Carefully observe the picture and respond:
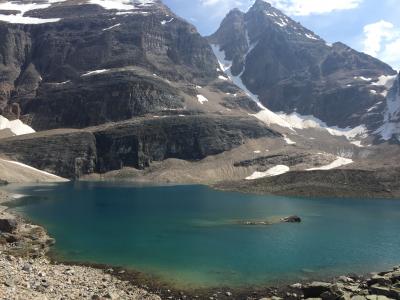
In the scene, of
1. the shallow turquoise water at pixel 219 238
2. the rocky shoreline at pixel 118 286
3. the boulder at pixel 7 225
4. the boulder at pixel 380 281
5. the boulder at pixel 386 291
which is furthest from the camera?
the boulder at pixel 7 225

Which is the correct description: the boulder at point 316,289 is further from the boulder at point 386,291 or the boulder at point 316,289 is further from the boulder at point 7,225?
the boulder at point 7,225

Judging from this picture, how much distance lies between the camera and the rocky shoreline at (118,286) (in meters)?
37.8

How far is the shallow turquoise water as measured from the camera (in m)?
55.3

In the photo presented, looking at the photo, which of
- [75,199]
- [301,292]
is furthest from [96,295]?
[75,199]

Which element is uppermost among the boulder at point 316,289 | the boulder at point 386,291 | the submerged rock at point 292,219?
the boulder at point 386,291

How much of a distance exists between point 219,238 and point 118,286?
3001 centimetres

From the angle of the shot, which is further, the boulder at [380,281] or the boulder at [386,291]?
the boulder at [380,281]

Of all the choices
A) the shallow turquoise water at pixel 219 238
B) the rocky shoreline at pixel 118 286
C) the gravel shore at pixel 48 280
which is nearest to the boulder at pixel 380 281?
the rocky shoreline at pixel 118 286

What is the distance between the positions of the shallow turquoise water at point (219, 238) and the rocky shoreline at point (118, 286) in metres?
3.07

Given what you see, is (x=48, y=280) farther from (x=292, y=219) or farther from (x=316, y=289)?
(x=292, y=219)

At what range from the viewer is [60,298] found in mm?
36844

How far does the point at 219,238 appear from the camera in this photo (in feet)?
243

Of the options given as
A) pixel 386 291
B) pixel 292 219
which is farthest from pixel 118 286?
pixel 292 219

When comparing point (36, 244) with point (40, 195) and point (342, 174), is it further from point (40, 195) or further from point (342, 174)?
point (342, 174)
